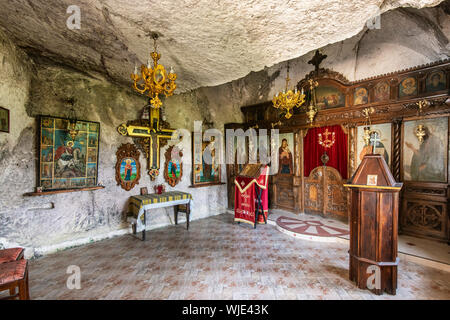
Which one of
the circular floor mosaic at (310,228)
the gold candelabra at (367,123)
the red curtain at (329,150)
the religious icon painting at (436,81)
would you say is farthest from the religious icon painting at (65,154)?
the religious icon painting at (436,81)

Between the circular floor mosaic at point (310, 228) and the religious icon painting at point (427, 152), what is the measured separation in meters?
2.07

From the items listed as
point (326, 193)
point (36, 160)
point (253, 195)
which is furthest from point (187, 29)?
point (326, 193)

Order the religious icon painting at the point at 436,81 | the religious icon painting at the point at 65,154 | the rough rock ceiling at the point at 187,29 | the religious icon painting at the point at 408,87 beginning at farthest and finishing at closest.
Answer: the religious icon painting at the point at 408,87, the religious icon painting at the point at 436,81, the religious icon painting at the point at 65,154, the rough rock ceiling at the point at 187,29

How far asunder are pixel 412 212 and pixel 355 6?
185 inches

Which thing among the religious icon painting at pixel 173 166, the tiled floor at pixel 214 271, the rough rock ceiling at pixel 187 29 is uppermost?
the rough rock ceiling at pixel 187 29

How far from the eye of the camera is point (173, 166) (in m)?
6.57

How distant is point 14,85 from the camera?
3.85 m

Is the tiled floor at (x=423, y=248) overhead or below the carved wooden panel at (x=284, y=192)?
below

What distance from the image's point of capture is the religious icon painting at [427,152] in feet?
15.0

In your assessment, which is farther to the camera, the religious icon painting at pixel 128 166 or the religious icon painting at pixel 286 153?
the religious icon painting at pixel 286 153

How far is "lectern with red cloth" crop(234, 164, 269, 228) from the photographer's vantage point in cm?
595

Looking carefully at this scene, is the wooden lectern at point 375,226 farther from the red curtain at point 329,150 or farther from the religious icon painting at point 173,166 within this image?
the religious icon painting at point 173,166

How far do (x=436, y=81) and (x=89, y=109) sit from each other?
784 centimetres
